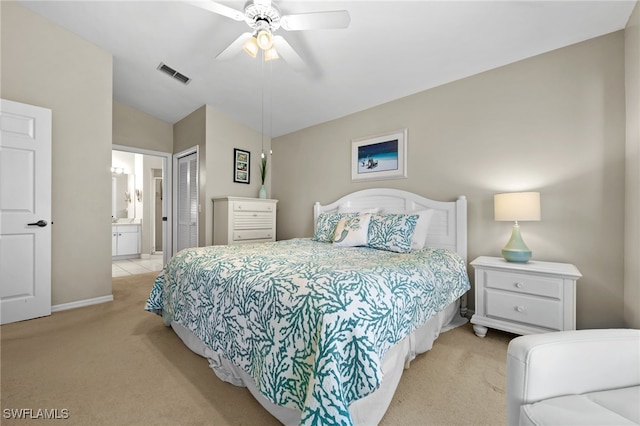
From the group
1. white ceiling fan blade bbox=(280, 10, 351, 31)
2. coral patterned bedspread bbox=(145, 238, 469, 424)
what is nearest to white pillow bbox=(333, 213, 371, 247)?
coral patterned bedspread bbox=(145, 238, 469, 424)

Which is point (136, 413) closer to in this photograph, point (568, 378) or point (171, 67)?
point (568, 378)

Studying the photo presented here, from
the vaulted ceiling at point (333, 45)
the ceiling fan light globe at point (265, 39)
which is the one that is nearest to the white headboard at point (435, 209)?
the vaulted ceiling at point (333, 45)

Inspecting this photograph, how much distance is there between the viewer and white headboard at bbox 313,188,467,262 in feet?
8.48

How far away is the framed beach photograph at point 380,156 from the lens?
3095 mm

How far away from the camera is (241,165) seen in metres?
4.31

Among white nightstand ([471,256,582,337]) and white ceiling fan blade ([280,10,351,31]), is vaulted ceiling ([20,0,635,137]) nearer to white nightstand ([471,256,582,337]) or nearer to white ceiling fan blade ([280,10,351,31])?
white ceiling fan blade ([280,10,351,31])

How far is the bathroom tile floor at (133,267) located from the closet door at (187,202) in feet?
2.49

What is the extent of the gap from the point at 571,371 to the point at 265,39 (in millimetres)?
2343

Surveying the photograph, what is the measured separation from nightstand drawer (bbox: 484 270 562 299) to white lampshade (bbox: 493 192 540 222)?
17.0 inches

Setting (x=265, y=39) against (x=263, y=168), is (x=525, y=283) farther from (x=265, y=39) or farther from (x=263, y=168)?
(x=263, y=168)

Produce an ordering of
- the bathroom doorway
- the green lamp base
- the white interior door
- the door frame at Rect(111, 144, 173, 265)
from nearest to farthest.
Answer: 1. the green lamp base
2. the white interior door
3. the door frame at Rect(111, 144, 173, 265)
4. the bathroom doorway

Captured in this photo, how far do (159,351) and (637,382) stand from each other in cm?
246

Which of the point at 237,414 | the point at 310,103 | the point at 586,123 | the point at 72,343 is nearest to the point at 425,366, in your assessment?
the point at 237,414

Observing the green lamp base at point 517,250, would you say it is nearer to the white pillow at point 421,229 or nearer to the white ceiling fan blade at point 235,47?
the white pillow at point 421,229
